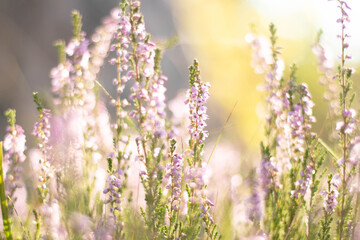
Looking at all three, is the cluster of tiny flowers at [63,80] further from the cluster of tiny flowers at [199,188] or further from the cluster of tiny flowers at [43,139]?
the cluster of tiny flowers at [199,188]

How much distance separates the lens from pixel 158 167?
2.29 metres

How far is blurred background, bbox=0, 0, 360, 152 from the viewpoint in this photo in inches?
283

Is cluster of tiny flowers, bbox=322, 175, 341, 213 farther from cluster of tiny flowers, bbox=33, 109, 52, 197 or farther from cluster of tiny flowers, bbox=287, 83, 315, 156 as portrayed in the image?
cluster of tiny flowers, bbox=33, 109, 52, 197

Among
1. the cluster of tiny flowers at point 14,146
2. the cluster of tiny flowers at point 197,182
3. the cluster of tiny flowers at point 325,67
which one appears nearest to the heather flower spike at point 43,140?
the cluster of tiny flowers at point 14,146

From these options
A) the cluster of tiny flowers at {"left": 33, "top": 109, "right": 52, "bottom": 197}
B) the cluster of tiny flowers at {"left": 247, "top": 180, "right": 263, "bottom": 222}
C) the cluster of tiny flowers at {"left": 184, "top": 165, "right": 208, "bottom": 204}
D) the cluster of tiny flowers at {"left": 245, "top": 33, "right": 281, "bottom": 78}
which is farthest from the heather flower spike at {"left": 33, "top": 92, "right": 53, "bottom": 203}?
the cluster of tiny flowers at {"left": 245, "top": 33, "right": 281, "bottom": 78}

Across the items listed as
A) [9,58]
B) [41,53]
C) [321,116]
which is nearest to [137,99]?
[9,58]

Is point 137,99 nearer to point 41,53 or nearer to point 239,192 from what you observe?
point 239,192

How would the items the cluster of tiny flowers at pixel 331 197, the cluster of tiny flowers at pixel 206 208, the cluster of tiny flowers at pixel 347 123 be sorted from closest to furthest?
the cluster of tiny flowers at pixel 206 208
the cluster of tiny flowers at pixel 331 197
the cluster of tiny flowers at pixel 347 123

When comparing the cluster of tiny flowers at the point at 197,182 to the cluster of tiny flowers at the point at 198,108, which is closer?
the cluster of tiny flowers at the point at 197,182

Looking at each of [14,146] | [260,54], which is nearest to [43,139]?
[14,146]

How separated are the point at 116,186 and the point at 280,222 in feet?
3.71

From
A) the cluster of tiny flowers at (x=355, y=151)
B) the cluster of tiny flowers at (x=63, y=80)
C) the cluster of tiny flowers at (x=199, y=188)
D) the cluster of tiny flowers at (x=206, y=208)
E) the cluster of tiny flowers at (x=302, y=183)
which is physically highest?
the cluster of tiny flowers at (x=63, y=80)

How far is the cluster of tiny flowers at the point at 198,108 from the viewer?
224cm

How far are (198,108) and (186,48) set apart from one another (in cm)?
986
